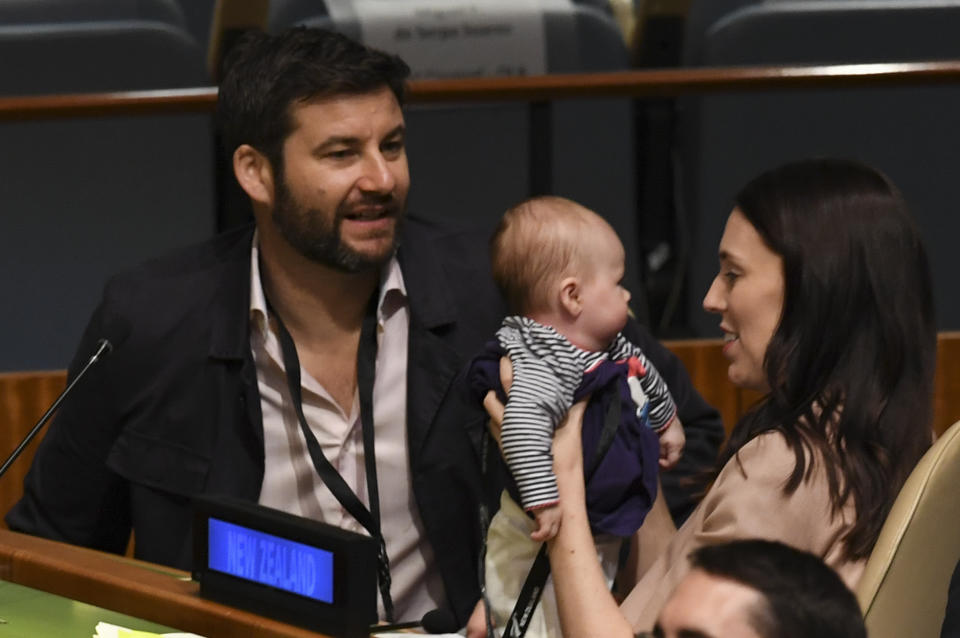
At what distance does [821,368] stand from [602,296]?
15.0 inches

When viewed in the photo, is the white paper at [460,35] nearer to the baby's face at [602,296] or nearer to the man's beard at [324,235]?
the man's beard at [324,235]

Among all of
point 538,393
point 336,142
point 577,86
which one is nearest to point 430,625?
point 538,393

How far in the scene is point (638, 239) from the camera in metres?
3.29

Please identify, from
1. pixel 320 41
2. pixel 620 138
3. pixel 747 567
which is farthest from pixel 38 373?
pixel 747 567

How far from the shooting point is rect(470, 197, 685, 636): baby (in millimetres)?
1873

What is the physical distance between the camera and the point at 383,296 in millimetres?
2225

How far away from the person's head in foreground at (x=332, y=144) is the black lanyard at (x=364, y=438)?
0.33ft

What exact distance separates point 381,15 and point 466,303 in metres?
1.07

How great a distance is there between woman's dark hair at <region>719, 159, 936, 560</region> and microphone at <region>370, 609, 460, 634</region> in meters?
0.42

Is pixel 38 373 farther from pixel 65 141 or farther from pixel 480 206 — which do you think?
pixel 480 206

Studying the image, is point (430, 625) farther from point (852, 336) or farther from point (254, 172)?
point (254, 172)

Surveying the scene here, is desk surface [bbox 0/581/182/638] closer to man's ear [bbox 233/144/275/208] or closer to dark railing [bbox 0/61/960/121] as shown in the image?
man's ear [bbox 233/144/275/208]

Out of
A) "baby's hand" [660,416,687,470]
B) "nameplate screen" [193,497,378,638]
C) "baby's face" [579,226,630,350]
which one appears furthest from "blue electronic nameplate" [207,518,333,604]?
"baby's hand" [660,416,687,470]

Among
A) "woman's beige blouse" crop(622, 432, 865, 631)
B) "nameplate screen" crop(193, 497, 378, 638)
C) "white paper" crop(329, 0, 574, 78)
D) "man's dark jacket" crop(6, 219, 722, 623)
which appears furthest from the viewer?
"white paper" crop(329, 0, 574, 78)
